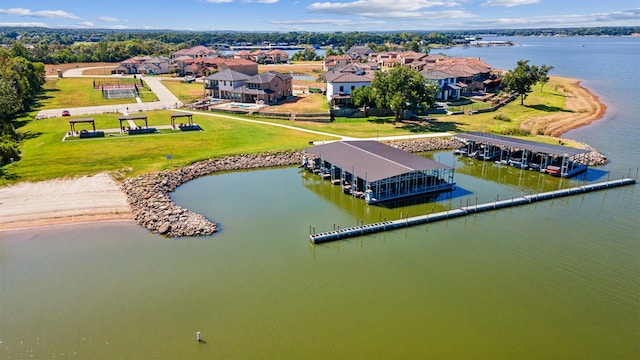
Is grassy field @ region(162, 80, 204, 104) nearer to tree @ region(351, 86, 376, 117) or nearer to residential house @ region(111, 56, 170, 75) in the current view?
residential house @ region(111, 56, 170, 75)

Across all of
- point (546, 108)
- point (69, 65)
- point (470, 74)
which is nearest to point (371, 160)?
point (546, 108)

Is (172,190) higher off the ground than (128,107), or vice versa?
(128,107)

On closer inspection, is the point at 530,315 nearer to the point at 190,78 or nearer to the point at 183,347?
the point at 183,347

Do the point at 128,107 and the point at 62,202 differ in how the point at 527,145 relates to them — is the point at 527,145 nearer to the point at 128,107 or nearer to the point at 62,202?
the point at 62,202

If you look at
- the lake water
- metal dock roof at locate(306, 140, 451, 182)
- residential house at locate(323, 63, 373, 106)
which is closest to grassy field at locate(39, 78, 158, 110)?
residential house at locate(323, 63, 373, 106)

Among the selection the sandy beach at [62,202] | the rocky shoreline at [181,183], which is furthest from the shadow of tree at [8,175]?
the rocky shoreline at [181,183]

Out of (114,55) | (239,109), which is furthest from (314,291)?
(114,55)
